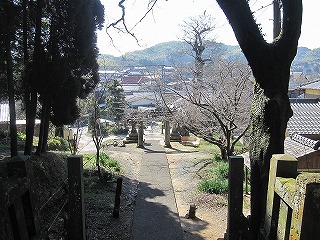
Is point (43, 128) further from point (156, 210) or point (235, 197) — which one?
point (235, 197)

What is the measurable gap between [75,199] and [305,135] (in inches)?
474

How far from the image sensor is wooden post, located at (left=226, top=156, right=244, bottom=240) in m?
3.43

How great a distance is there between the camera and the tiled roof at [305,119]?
13383 millimetres

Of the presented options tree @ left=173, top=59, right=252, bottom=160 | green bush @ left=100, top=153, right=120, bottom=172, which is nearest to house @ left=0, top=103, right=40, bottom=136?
green bush @ left=100, top=153, right=120, bottom=172

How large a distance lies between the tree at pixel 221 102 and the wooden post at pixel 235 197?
8.64 m

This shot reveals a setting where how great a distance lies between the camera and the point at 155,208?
8.94 m

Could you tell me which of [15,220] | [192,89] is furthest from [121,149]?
[15,220]

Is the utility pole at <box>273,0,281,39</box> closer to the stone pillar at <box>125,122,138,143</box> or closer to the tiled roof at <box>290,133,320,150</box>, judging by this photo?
the tiled roof at <box>290,133,320,150</box>

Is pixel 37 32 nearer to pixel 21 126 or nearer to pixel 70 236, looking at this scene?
pixel 70 236

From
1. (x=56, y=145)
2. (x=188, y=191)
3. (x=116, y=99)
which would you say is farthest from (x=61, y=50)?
(x=116, y=99)

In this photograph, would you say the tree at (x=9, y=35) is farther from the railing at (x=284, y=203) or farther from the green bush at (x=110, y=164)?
the railing at (x=284, y=203)

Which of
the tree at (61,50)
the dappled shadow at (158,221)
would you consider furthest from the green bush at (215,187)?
the tree at (61,50)

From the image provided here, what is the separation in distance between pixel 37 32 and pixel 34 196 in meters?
7.01

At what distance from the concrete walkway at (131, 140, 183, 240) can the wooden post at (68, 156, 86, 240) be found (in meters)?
3.49
